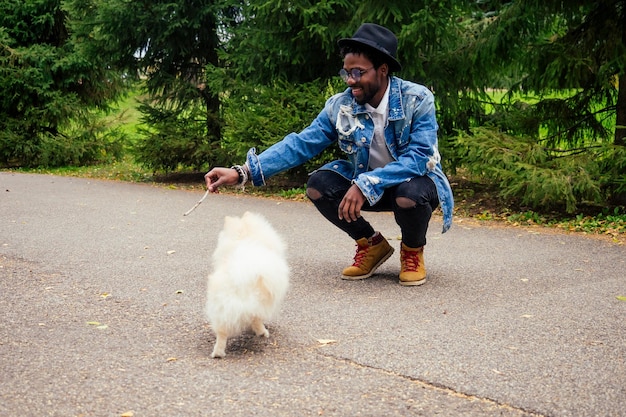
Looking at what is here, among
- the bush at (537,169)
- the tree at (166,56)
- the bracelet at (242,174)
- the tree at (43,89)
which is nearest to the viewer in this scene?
the bracelet at (242,174)

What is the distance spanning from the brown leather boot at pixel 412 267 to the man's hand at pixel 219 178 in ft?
5.16

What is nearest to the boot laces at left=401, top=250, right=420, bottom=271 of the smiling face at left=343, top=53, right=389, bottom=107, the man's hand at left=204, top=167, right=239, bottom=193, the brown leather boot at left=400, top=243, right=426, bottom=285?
the brown leather boot at left=400, top=243, right=426, bottom=285

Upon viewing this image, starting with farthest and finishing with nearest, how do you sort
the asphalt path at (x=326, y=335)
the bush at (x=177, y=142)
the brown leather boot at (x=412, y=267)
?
the bush at (x=177, y=142)
the brown leather boot at (x=412, y=267)
the asphalt path at (x=326, y=335)

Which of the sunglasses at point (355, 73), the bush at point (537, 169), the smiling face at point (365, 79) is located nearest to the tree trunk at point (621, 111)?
the bush at point (537, 169)

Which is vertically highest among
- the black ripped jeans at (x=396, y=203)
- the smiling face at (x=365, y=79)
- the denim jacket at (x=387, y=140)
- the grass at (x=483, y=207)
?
the smiling face at (x=365, y=79)

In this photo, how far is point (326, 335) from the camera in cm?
430

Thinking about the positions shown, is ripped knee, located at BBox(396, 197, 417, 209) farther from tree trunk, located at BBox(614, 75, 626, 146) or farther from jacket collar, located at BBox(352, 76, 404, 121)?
tree trunk, located at BBox(614, 75, 626, 146)

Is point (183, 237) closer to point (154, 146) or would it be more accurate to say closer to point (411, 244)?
point (411, 244)

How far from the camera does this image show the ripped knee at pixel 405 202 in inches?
207

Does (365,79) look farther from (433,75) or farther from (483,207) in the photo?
(433,75)

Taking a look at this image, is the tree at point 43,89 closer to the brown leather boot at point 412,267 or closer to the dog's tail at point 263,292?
the brown leather boot at point 412,267

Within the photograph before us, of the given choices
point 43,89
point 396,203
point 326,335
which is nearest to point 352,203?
point 396,203

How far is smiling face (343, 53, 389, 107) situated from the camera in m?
5.25

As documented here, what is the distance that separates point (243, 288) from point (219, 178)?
45.2 inches
